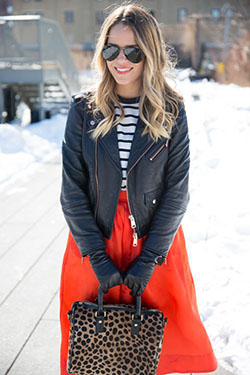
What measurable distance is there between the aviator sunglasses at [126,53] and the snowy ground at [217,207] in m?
0.74

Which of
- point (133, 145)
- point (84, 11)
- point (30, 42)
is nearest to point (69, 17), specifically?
point (84, 11)

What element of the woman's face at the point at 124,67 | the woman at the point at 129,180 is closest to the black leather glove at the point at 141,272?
the woman at the point at 129,180

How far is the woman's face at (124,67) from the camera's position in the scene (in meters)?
1.98

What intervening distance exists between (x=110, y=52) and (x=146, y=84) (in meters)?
0.23

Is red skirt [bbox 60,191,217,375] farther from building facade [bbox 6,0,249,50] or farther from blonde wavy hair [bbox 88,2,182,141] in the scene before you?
building facade [bbox 6,0,249,50]

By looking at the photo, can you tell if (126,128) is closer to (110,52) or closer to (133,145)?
(133,145)

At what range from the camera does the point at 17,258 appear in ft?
13.6

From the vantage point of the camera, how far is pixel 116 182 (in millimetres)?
2031

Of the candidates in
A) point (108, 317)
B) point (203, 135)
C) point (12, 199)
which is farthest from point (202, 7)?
point (108, 317)

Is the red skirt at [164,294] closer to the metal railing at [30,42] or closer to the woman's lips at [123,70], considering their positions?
the woman's lips at [123,70]

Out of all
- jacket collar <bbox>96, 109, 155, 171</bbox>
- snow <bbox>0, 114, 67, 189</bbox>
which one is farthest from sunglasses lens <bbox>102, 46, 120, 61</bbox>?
snow <bbox>0, 114, 67, 189</bbox>

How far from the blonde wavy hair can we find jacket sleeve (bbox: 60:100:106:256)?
9cm

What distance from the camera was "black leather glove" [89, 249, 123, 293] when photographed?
1985 millimetres

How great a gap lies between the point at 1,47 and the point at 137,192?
11.2 meters
